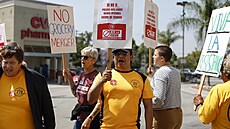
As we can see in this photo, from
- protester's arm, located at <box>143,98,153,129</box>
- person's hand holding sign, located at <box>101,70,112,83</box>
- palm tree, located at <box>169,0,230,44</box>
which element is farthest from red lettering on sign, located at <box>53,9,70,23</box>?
palm tree, located at <box>169,0,230,44</box>

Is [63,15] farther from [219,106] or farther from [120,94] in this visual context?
[219,106]

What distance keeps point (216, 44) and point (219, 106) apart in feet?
2.85

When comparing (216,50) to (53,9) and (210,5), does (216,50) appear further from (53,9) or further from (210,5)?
(210,5)

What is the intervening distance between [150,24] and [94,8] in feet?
4.25

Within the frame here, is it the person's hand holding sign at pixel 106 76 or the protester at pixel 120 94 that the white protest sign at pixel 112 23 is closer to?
the protester at pixel 120 94

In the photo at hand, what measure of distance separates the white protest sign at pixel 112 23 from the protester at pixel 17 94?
0.85 meters

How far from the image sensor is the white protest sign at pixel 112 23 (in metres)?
4.13

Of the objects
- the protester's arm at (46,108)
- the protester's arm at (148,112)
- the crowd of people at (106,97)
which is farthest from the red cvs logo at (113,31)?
the protester's arm at (46,108)

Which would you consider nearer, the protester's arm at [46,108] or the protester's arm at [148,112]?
the protester's arm at [46,108]

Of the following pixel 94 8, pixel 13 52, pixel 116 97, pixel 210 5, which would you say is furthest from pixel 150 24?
pixel 210 5

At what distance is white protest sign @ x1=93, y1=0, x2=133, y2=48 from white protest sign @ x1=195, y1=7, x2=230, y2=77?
2.93ft

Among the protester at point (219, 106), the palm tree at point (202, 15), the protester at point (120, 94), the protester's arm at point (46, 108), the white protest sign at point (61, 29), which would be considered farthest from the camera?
the palm tree at point (202, 15)

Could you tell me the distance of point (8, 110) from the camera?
3.67 metres

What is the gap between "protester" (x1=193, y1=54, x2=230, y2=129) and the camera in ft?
11.6
